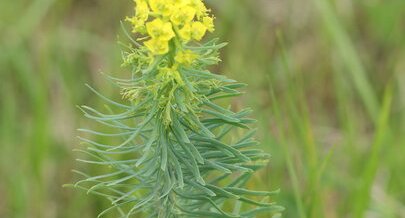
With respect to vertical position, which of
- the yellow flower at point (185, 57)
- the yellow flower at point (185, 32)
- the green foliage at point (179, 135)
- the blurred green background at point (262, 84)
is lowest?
the green foliage at point (179, 135)

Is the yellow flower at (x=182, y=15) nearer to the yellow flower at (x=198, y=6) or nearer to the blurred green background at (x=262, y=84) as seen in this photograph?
the yellow flower at (x=198, y=6)

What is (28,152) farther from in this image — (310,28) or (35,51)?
(310,28)

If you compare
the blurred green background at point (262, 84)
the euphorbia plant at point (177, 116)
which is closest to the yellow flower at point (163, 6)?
the euphorbia plant at point (177, 116)

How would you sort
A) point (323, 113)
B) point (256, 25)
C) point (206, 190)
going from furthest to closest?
point (256, 25) < point (323, 113) < point (206, 190)

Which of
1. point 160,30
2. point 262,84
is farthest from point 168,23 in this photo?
point 262,84

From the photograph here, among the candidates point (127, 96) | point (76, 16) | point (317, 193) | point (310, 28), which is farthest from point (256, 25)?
point (127, 96)

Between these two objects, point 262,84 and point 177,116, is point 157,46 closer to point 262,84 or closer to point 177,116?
point 177,116
